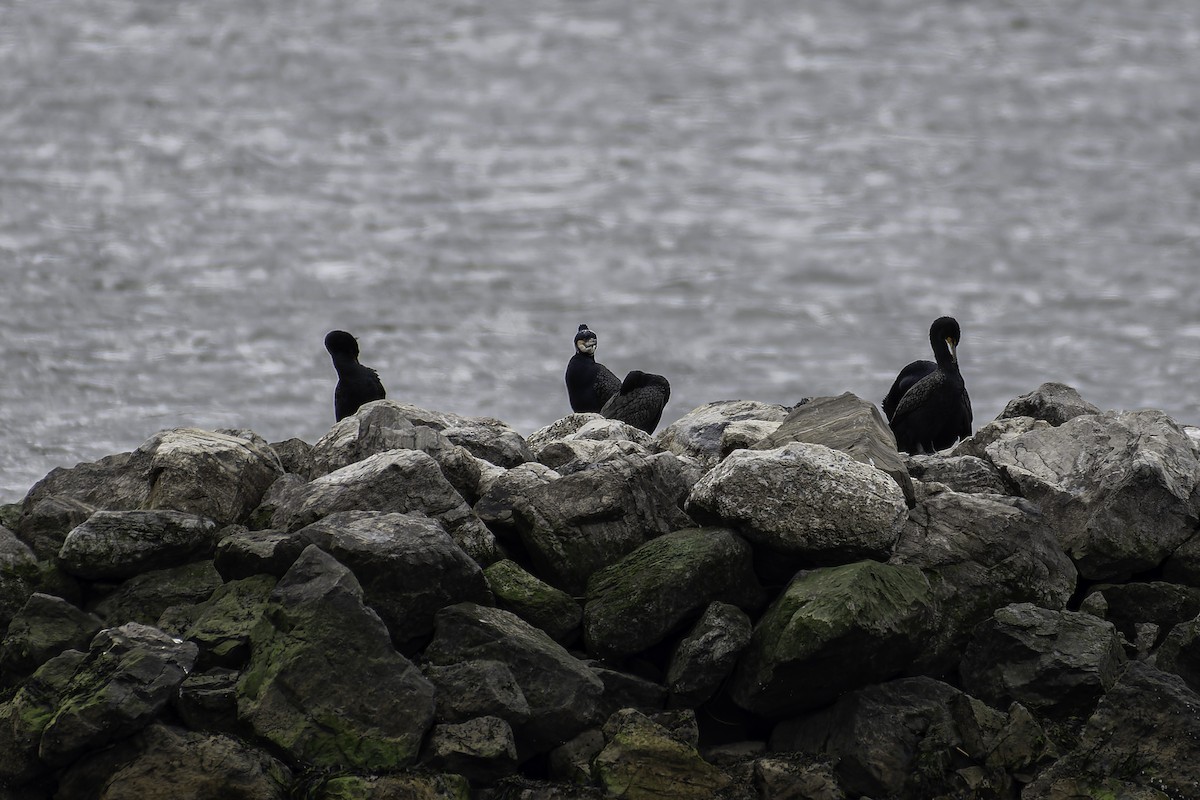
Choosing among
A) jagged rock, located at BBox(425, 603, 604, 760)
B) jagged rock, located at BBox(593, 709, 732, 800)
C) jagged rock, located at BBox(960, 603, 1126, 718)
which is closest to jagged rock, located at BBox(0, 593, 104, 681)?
jagged rock, located at BBox(425, 603, 604, 760)

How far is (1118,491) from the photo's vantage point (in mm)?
11312

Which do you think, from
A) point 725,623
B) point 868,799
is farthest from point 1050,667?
point 725,623

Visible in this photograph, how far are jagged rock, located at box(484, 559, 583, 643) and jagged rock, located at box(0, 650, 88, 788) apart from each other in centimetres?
297

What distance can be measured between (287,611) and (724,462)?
11.3ft

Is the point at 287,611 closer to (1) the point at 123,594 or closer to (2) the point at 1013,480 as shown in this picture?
(1) the point at 123,594

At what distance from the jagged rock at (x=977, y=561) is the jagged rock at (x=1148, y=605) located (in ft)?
1.52

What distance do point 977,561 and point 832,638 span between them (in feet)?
5.80

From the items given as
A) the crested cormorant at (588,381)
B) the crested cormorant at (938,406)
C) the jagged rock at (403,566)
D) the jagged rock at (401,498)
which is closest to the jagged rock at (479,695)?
Answer: the jagged rock at (403,566)

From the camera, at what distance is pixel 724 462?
35.8 ft

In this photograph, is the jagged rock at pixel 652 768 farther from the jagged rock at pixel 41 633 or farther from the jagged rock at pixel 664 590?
the jagged rock at pixel 41 633

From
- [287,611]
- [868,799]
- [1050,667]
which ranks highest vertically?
[287,611]

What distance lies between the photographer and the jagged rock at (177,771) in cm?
919

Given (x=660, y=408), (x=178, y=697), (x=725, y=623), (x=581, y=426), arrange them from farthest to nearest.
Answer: (x=660, y=408) < (x=581, y=426) < (x=725, y=623) < (x=178, y=697)

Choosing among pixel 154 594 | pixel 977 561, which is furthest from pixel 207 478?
pixel 977 561
